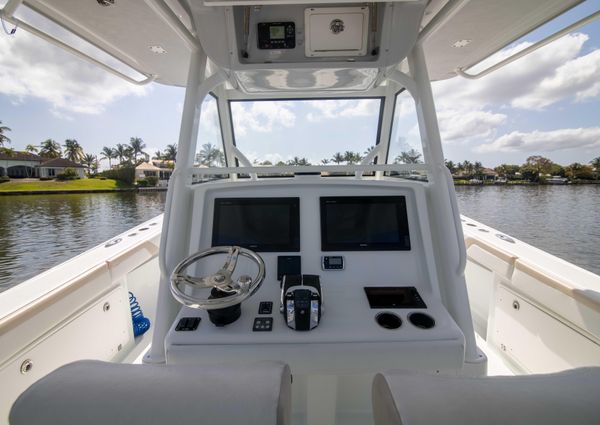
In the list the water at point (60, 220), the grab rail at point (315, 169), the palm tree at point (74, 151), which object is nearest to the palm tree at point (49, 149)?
the palm tree at point (74, 151)

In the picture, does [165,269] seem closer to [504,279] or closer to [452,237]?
[452,237]

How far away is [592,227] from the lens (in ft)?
9.78

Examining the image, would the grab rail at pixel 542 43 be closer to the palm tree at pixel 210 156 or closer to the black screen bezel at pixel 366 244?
the black screen bezel at pixel 366 244

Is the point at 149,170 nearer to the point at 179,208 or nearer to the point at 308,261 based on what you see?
the point at 179,208

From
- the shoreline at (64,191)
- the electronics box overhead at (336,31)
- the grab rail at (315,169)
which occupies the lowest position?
the shoreline at (64,191)

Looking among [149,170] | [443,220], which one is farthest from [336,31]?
[149,170]

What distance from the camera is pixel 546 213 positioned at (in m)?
3.59

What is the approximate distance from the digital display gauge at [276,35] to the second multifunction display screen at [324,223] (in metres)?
0.87

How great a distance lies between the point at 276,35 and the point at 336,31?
0.33m

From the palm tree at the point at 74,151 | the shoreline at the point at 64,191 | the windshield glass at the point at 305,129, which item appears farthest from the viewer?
the palm tree at the point at 74,151

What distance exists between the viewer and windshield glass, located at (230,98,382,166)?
2.71 meters

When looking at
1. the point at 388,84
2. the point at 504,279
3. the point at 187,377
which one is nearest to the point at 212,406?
the point at 187,377

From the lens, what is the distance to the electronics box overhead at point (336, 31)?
1.36 m

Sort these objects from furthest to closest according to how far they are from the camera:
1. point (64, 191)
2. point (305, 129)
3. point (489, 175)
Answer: point (64, 191) < point (489, 175) < point (305, 129)
